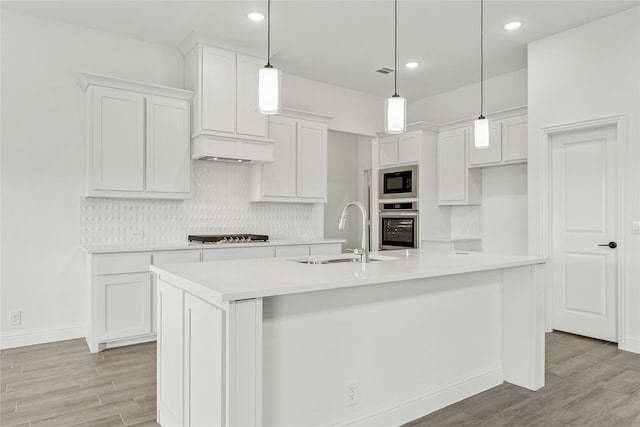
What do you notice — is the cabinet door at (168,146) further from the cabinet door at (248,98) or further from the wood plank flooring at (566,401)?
the wood plank flooring at (566,401)

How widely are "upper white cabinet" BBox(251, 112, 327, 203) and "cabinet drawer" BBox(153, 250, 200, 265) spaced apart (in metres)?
1.14

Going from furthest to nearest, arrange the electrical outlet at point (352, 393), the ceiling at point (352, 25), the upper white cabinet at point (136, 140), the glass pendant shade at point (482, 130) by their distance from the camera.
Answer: the upper white cabinet at point (136, 140) < the ceiling at point (352, 25) < the glass pendant shade at point (482, 130) < the electrical outlet at point (352, 393)

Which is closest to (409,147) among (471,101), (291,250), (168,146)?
(471,101)

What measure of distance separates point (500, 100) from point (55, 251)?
17.5ft

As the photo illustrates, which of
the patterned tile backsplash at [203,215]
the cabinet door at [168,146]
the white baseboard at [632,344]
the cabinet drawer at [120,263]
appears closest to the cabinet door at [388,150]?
the patterned tile backsplash at [203,215]

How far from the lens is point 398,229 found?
5.99 m

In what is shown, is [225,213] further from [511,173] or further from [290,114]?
[511,173]

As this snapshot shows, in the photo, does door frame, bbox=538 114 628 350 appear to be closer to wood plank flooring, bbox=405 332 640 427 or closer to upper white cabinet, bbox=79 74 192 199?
wood plank flooring, bbox=405 332 640 427

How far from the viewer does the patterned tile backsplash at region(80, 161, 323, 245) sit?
4102 millimetres

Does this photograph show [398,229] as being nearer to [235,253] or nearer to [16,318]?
[235,253]

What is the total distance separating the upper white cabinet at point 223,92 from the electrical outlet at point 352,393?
2.81 m

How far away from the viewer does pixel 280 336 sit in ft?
6.33

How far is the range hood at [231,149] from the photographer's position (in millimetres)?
4188

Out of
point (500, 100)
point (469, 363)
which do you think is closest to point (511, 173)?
point (500, 100)
